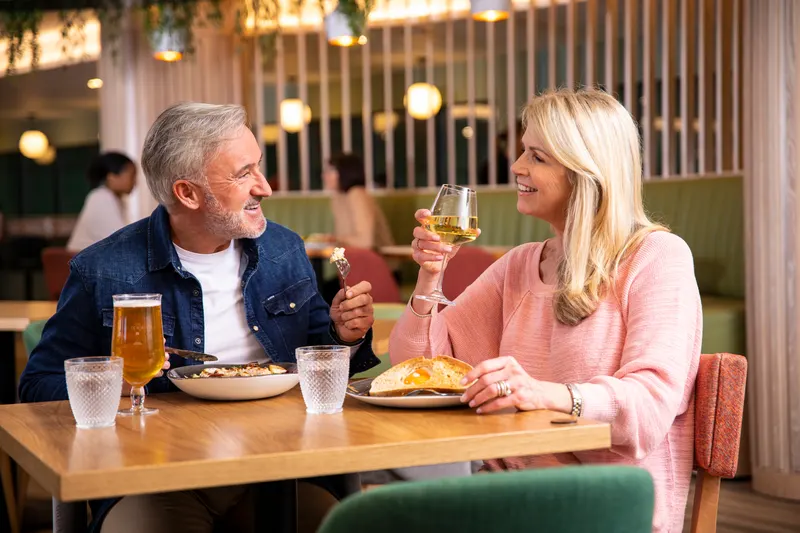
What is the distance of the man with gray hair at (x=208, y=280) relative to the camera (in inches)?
81.2

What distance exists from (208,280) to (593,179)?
85cm

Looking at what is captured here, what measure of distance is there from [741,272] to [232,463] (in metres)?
4.37

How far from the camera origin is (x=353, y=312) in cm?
208

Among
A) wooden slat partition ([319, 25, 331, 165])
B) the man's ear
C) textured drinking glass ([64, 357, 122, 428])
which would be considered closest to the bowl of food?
textured drinking glass ([64, 357, 122, 428])

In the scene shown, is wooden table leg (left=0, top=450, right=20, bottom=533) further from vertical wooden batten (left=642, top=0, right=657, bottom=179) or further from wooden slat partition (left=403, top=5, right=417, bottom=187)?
wooden slat partition (left=403, top=5, right=417, bottom=187)

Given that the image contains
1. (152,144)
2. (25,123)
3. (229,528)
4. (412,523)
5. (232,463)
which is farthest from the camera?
(25,123)

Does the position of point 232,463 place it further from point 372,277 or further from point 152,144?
point 372,277

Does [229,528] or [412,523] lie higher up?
[412,523]

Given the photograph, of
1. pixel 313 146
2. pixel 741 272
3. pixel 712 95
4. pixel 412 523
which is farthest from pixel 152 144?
pixel 313 146

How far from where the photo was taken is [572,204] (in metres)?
2.03

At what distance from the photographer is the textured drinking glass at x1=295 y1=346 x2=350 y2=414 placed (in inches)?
64.8

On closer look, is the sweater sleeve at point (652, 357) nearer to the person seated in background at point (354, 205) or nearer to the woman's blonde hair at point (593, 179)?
the woman's blonde hair at point (593, 179)

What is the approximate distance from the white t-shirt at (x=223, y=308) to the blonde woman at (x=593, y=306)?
32 cm

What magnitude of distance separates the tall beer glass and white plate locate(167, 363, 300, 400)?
0.11 meters
